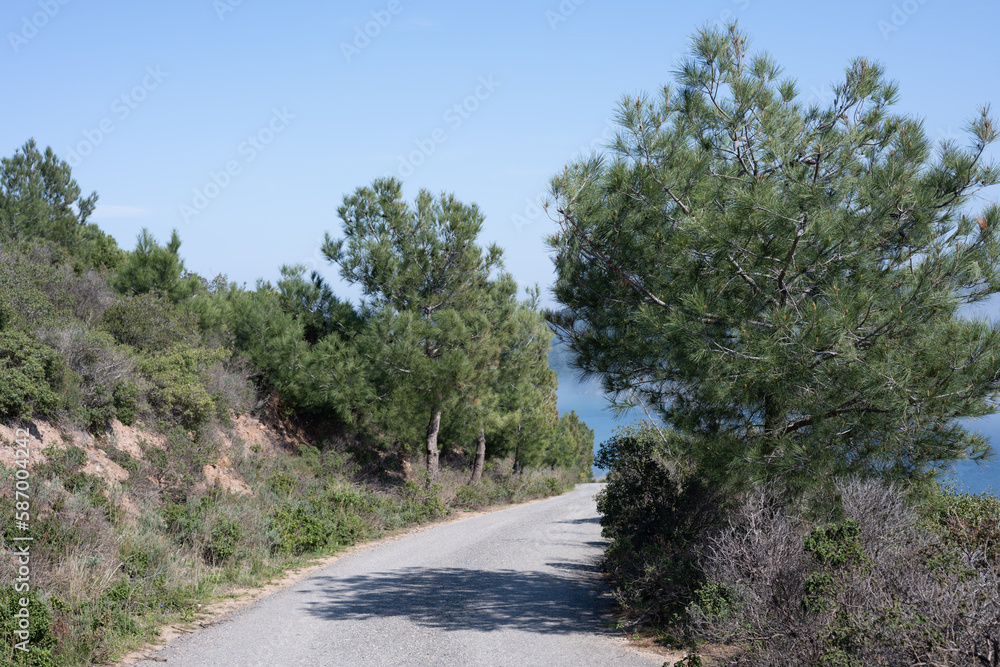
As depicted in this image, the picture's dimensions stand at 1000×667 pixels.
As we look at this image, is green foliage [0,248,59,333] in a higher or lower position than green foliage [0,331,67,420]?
higher

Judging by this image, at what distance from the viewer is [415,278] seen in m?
17.0

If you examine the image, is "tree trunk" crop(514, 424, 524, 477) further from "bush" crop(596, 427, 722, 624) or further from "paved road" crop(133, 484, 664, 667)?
"bush" crop(596, 427, 722, 624)

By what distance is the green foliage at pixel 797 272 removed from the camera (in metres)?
5.30

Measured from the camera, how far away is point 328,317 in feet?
60.0

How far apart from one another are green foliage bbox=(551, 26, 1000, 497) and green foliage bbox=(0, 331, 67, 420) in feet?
26.3

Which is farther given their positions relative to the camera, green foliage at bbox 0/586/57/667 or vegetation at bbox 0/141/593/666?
vegetation at bbox 0/141/593/666

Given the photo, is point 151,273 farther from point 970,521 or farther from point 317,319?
point 970,521

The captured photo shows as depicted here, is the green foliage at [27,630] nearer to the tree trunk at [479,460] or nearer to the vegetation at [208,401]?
the vegetation at [208,401]

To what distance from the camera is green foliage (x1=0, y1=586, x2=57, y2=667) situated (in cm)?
526

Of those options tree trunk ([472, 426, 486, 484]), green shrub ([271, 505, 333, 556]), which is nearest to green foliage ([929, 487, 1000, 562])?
green shrub ([271, 505, 333, 556])

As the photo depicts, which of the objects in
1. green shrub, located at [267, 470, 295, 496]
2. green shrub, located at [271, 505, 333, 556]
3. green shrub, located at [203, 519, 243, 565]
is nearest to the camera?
green shrub, located at [203, 519, 243, 565]

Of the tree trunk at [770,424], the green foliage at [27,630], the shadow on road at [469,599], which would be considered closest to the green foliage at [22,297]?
the green foliage at [27,630]

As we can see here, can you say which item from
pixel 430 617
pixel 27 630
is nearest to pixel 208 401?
pixel 430 617

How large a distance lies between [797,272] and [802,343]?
2.52 feet
